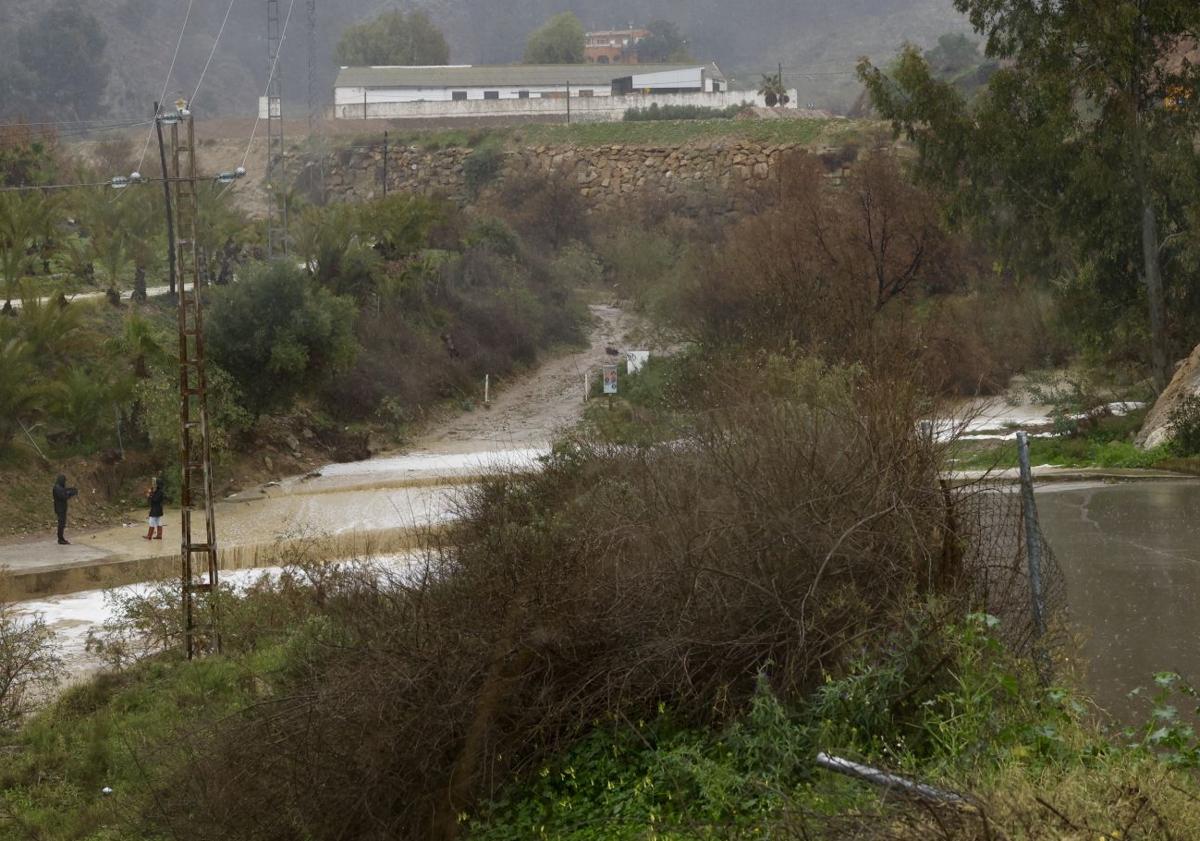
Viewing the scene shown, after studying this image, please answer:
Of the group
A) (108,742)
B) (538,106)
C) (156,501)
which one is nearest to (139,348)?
(156,501)

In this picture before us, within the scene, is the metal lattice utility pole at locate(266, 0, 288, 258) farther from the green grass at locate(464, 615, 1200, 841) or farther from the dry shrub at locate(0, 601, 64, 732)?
the green grass at locate(464, 615, 1200, 841)

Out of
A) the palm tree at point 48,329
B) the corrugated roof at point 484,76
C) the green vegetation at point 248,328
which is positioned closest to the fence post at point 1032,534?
the green vegetation at point 248,328

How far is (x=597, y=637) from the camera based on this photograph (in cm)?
951

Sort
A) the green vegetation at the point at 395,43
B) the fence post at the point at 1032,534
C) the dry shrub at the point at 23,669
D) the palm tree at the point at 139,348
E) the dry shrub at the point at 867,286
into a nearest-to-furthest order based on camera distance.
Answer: the fence post at the point at 1032,534, the dry shrub at the point at 23,669, the palm tree at the point at 139,348, the dry shrub at the point at 867,286, the green vegetation at the point at 395,43

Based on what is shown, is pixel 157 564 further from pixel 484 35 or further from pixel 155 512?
pixel 484 35

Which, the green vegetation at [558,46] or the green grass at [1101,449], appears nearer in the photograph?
the green grass at [1101,449]

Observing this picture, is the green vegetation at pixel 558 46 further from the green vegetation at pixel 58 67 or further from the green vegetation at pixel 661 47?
the green vegetation at pixel 58 67

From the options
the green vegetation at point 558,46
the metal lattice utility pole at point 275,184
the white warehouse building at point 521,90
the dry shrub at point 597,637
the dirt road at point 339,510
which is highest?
the green vegetation at point 558,46

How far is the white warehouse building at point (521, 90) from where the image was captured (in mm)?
82062

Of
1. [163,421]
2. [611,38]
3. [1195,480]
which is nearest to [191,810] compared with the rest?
[1195,480]

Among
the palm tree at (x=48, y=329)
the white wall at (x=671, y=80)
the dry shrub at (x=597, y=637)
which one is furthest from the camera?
the white wall at (x=671, y=80)

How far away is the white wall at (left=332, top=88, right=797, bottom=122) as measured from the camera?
3194 inches

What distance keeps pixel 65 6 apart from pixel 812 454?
401ft

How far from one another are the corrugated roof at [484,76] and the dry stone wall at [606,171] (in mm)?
14167
